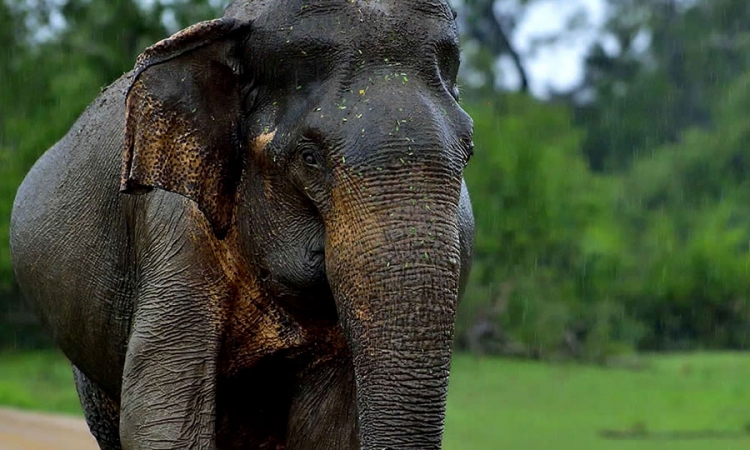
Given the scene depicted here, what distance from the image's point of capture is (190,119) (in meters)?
4.18

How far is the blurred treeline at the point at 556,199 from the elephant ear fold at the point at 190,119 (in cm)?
1477

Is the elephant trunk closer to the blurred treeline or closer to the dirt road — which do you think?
the dirt road

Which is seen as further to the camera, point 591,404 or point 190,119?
point 591,404

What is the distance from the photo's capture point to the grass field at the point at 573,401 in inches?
579

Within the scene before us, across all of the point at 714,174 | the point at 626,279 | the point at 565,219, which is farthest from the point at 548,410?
the point at 714,174

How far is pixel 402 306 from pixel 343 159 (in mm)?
440

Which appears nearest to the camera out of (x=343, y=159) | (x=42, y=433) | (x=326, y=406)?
(x=343, y=159)

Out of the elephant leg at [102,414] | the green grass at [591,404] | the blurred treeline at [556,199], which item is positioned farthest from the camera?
the blurred treeline at [556,199]

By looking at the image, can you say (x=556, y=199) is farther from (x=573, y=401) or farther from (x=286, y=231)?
(x=286, y=231)

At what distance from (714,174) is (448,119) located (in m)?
31.1

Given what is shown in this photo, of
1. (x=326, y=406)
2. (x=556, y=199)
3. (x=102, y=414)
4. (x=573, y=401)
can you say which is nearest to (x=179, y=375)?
(x=326, y=406)

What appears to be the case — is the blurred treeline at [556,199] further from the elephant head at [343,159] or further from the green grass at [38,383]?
the elephant head at [343,159]

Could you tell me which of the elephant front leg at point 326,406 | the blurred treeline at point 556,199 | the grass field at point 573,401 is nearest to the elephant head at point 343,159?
the elephant front leg at point 326,406

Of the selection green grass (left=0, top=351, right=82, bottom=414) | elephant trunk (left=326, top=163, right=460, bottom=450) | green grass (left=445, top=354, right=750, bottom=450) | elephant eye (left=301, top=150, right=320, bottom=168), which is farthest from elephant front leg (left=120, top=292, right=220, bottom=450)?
green grass (left=0, top=351, right=82, bottom=414)
